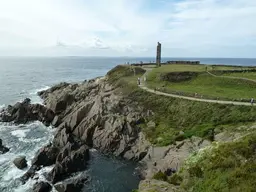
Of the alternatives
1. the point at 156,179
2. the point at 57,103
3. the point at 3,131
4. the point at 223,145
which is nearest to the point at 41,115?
the point at 57,103

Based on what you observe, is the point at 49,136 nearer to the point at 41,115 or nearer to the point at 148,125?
the point at 41,115

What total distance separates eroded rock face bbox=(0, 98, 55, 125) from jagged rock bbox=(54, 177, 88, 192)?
27.5m

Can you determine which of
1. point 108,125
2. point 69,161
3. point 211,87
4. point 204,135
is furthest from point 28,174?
point 211,87

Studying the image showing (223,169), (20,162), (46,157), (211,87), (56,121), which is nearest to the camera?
(223,169)

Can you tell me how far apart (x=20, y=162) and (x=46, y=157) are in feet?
12.0

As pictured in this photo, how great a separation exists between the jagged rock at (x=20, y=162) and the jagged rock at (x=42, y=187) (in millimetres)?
6624

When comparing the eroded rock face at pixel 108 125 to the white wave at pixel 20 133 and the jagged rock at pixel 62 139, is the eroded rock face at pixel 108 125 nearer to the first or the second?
the jagged rock at pixel 62 139

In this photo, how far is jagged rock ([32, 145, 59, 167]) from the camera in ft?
128

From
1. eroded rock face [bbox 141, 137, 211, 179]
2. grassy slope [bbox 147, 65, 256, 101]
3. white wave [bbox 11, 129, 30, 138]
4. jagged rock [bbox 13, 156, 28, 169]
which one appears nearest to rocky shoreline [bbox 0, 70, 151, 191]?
jagged rock [bbox 13, 156, 28, 169]

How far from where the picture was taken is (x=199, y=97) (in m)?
48.5

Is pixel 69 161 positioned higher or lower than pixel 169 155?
lower

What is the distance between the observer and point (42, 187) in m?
31.9

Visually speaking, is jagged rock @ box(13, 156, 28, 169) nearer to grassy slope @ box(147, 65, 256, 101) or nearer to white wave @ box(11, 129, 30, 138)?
white wave @ box(11, 129, 30, 138)

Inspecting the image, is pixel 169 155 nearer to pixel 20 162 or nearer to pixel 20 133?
pixel 20 162
